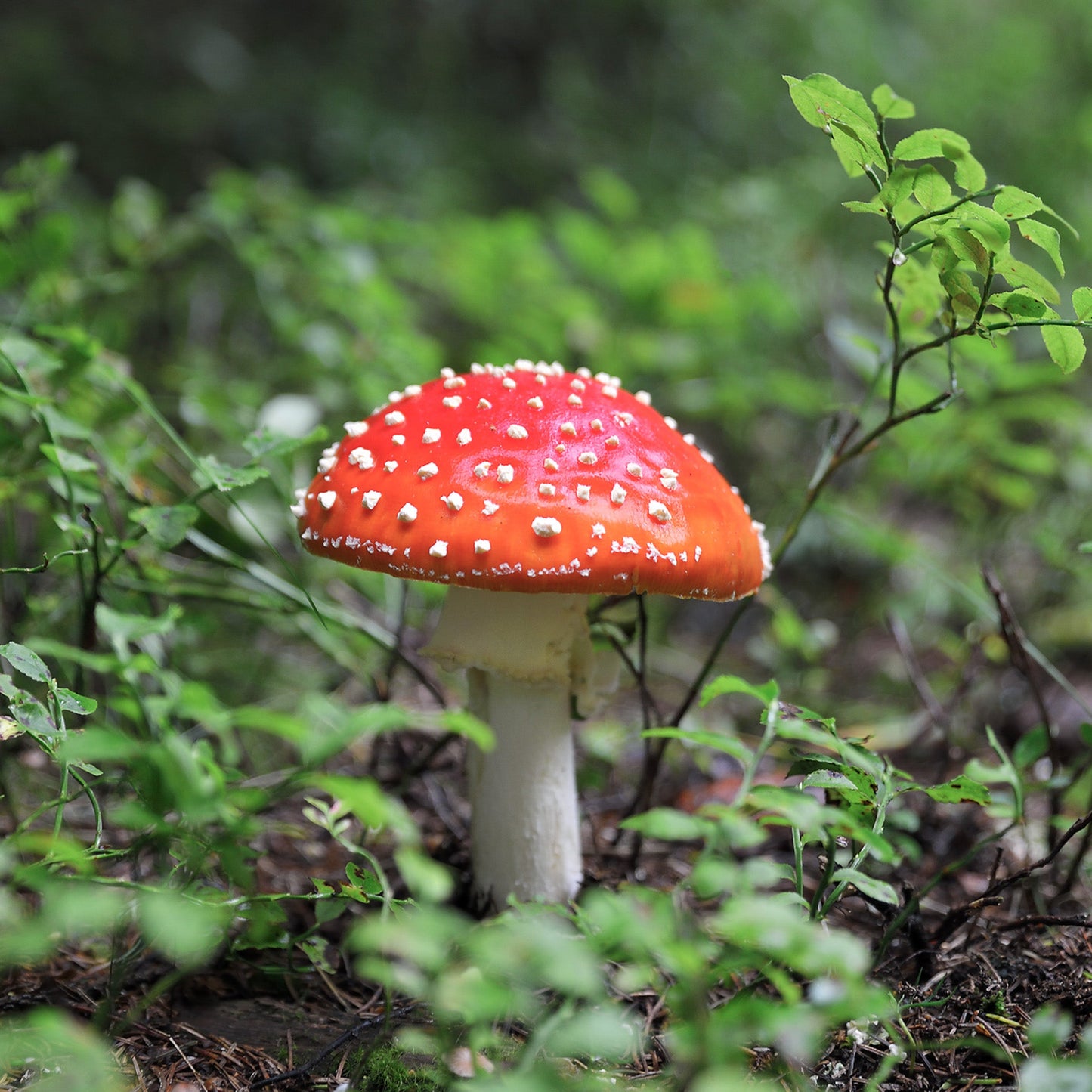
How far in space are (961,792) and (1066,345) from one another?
94cm

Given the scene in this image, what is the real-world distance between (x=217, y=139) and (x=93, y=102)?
3.44ft

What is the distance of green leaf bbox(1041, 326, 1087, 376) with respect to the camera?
1.80 metres

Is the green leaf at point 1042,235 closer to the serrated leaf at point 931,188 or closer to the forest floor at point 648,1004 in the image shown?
the serrated leaf at point 931,188

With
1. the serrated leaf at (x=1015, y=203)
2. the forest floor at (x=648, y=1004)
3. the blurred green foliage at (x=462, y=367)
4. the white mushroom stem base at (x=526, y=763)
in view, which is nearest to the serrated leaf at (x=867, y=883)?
the blurred green foliage at (x=462, y=367)

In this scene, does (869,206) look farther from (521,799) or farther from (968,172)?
(521,799)

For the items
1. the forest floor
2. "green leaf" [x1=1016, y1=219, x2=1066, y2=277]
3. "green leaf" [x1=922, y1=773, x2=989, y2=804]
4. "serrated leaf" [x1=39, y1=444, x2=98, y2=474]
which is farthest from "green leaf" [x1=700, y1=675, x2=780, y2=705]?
"serrated leaf" [x1=39, y1=444, x2=98, y2=474]

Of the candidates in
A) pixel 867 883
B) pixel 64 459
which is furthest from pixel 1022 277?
pixel 64 459

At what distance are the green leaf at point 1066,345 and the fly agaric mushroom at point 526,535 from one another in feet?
2.51

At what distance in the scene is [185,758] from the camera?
3.81ft

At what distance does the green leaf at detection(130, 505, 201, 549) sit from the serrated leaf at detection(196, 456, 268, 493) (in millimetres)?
98

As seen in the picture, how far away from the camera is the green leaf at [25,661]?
1.63 metres

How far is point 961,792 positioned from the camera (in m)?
1.78

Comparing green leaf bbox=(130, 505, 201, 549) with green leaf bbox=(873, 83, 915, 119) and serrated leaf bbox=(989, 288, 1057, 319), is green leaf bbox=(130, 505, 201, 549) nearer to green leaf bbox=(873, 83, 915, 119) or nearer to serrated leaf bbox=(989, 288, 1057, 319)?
green leaf bbox=(873, 83, 915, 119)

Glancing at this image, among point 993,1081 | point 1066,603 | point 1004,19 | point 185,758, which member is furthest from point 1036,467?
point 1004,19
